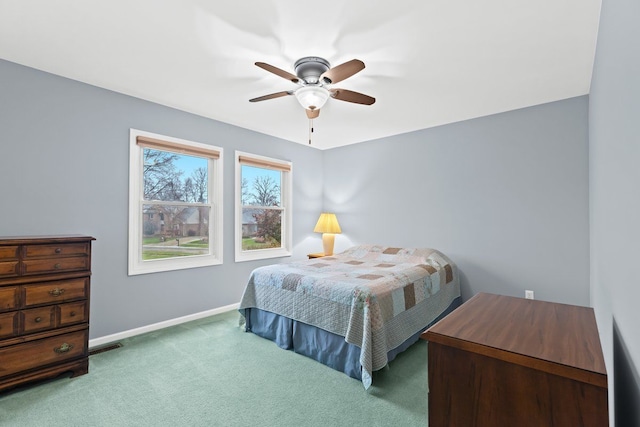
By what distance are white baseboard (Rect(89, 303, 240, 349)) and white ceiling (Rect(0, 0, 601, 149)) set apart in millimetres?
2412

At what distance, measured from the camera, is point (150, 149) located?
334 centimetres

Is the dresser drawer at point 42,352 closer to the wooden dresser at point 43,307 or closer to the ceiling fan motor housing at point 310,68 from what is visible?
the wooden dresser at point 43,307

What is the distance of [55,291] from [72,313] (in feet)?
0.70

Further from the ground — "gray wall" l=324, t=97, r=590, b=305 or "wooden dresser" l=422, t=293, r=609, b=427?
"gray wall" l=324, t=97, r=590, b=305

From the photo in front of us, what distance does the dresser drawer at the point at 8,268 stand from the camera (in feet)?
6.65

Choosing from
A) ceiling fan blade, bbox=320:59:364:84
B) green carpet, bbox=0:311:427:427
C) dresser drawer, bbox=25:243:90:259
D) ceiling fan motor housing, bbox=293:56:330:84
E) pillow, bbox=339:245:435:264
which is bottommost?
green carpet, bbox=0:311:427:427

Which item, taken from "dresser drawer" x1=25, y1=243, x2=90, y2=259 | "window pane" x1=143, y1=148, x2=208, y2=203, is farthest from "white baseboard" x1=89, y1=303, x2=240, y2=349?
"window pane" x1=143, y1=148, x2=208, y2=203

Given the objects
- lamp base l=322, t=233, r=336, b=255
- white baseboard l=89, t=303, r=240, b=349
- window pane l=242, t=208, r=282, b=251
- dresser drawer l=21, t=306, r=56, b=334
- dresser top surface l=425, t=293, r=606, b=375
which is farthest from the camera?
lamp base l=322, t=233, r=336, b=255

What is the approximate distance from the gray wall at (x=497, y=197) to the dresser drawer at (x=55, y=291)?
137 inches

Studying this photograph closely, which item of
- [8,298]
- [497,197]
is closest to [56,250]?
[8,298]

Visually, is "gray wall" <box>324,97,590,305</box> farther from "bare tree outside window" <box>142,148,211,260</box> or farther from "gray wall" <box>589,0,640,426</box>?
"bare tree outside window" <box>142,148,211,260</box>

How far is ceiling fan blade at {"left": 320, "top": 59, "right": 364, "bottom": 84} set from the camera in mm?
1991

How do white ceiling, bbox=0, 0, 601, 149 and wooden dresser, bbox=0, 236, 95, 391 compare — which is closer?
white ceiling, bbox=0, 0, 601, 149

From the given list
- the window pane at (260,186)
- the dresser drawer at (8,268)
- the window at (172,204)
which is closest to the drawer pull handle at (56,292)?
the dresser drawer at (8,268)
